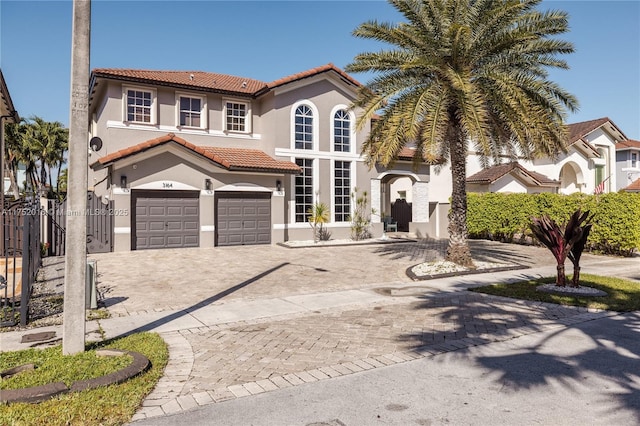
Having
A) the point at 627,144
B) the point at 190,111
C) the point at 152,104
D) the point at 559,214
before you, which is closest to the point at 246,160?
the point at 190,111

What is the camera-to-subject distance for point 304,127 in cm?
2306

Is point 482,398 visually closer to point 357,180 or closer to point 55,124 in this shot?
point 357,180

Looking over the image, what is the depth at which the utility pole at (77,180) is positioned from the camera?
18.6 ft

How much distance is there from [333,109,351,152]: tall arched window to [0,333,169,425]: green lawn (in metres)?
18.5

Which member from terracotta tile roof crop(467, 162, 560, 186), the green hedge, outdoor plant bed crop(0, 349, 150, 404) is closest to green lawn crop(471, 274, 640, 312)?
the green hedge

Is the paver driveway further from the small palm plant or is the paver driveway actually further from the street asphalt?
the small palm plant

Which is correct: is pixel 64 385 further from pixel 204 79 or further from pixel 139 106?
pixel 204 79

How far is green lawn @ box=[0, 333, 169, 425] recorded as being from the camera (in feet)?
13.8

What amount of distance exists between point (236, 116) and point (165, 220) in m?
6.67

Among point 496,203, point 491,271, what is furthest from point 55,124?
point 491,271

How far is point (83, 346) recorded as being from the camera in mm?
5855

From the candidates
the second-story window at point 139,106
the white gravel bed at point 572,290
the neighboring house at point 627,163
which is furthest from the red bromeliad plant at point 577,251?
the neighboring house at point 627,163

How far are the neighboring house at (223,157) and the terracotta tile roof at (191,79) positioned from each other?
0.20 ft

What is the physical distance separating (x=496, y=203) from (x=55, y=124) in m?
37.7
